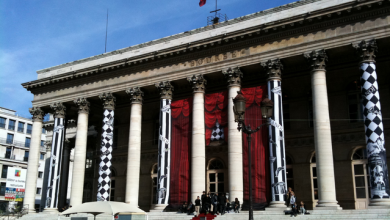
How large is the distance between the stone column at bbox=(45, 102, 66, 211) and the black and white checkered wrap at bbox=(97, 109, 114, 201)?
4064 millimetres

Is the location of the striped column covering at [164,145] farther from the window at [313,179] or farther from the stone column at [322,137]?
the stone column at [322,137]

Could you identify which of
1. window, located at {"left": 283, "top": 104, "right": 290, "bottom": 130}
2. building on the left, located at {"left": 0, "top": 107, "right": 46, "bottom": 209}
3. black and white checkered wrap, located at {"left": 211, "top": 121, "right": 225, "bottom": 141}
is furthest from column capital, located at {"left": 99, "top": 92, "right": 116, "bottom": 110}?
building on the left, located at {"left": 0, "top": 107, "right": 46, "bottom": 209}

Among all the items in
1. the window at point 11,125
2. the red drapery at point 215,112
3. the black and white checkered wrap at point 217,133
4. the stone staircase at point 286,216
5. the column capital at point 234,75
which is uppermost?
the window at point 11,125

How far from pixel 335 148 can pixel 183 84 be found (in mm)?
10188

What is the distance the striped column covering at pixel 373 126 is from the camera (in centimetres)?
1838

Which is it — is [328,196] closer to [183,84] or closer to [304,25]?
[304,25]

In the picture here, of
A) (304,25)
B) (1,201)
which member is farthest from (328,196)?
(1,201)

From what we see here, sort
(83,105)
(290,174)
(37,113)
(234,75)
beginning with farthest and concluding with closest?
1. (37,113)
2. (83,105)
3. (290,174)
4. (234,75)

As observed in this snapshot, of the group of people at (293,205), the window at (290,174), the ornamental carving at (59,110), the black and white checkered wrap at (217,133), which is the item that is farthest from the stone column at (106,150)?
the group of people at (293,205)

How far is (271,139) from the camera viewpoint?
2122 centimetres

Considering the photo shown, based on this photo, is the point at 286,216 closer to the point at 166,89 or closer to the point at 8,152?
the point at 166,89

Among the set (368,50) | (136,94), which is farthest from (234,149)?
(368,50)

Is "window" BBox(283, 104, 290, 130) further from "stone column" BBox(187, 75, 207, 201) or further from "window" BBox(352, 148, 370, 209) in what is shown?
"stone column" BBox(187, 75, 207, 201)

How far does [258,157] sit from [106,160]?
10.7 m
